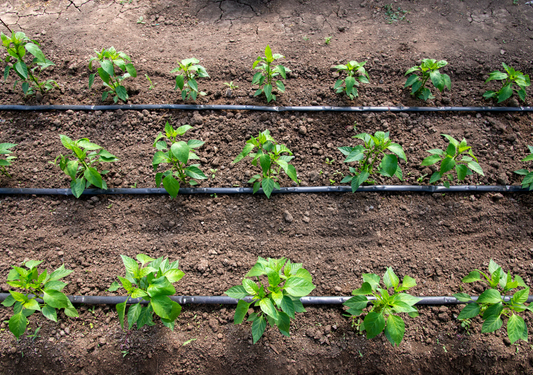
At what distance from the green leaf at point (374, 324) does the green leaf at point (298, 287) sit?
47cm

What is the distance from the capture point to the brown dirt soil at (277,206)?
7.78ft

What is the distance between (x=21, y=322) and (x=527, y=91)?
561cm

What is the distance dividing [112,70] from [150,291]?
7.96ft

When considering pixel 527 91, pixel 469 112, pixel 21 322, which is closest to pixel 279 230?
pixel 21 322

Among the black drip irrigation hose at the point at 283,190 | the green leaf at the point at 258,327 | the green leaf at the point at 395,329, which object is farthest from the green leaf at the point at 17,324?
the green leaf at the point at 395,329

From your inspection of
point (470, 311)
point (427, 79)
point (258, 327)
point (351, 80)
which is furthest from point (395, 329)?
point (427, 79)

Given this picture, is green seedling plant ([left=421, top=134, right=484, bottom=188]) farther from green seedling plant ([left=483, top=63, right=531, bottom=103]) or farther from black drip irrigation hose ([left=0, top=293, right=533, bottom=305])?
green seedling plant ([left=483, top=63, right=531, bottom=103])

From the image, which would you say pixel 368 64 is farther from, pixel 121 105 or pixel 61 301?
pixel 61 301

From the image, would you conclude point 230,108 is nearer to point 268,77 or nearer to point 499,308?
point 268,77

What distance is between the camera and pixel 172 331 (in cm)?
244

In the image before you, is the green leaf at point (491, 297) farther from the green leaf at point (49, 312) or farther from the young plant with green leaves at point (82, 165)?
the young plant with green leaves at point (82, 165)

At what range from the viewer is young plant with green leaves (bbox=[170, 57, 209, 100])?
3340 mm

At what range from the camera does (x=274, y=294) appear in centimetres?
210

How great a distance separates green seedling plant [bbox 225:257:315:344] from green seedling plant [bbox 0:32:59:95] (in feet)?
10.7
